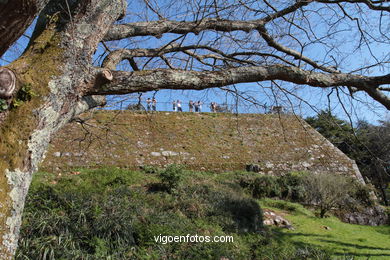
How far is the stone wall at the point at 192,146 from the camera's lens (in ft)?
36.5

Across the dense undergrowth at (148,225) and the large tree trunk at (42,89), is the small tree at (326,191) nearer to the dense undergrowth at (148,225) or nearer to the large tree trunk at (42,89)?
the dense undergrowth at (148,225)

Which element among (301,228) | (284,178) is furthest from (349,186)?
(301,228)

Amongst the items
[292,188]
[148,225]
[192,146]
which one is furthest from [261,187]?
[148,225]

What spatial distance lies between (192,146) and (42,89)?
10932 mm

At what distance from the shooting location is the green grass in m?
6.23

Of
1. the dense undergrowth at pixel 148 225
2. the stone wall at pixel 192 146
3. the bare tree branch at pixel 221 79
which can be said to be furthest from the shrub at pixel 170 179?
the bare tree branch at pixel 221 79

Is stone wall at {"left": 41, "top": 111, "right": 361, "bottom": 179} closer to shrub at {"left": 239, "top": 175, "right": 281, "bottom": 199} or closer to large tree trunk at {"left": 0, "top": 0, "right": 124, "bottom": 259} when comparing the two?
shrub at {"left": 239, "top": 175, "right": 281, "bottom": 199}

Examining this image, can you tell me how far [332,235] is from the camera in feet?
24.4

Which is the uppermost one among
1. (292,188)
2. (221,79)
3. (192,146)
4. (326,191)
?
(192,146)

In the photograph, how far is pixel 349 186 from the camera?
407 inches

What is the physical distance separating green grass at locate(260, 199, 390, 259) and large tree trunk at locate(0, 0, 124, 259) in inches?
207

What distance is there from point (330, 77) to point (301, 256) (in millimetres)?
2954

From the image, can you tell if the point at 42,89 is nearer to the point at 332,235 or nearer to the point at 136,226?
the point at 136,226

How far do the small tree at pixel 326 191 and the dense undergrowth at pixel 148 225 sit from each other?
2.18 m
